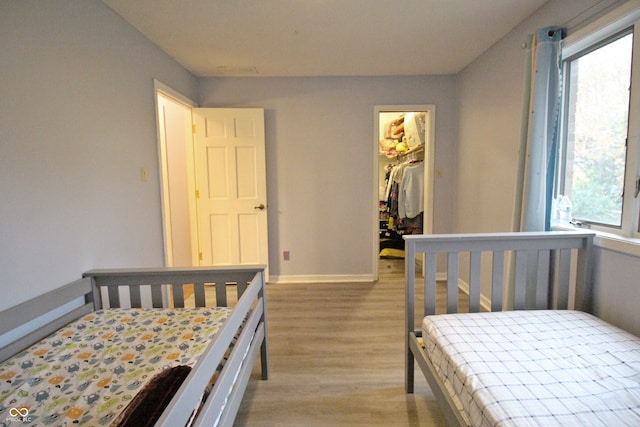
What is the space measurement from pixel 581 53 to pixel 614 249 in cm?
121

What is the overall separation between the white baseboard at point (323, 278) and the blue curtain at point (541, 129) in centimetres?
192

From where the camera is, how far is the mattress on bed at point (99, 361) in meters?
0.91

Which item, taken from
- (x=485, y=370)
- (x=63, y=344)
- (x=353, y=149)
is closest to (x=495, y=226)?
(x=353, y=149)

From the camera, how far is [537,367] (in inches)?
40.1

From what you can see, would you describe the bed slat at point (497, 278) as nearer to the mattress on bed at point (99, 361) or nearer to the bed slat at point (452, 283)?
the bed slat at point (452, 283)

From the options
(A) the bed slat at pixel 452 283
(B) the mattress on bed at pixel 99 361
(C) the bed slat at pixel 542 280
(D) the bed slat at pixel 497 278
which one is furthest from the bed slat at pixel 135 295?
(C) the bed slat at pixel 542 280

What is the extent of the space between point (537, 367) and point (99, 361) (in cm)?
167

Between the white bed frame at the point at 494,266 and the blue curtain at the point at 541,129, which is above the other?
the blue curtain at the point at 541,129

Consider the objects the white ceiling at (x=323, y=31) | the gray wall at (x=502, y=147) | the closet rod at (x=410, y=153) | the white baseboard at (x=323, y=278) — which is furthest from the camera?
the closet rod at (x=410, y=153)

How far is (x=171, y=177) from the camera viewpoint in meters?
3.12

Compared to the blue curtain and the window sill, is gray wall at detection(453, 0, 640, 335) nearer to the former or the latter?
the window sill

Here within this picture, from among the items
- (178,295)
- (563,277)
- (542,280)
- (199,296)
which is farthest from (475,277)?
(178,295)

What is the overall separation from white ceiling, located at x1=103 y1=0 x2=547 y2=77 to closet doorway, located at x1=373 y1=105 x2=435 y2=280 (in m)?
0.66

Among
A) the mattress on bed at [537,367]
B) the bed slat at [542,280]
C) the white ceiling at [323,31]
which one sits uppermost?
the white ceiling at [323,31]
